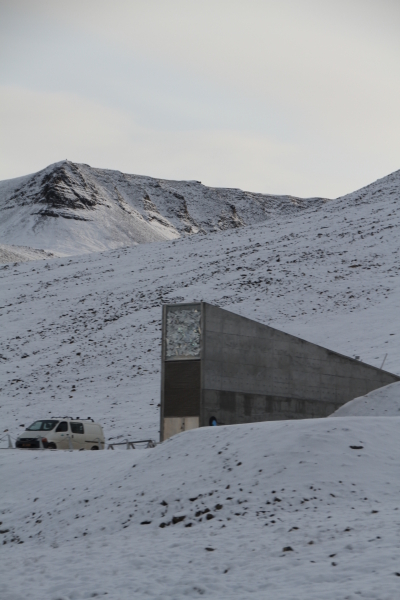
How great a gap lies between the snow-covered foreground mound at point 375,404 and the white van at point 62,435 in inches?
350

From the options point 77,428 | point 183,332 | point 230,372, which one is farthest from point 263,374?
point 77,428

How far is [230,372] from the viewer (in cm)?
2425

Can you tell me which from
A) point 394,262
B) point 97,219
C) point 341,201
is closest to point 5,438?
point 394,262

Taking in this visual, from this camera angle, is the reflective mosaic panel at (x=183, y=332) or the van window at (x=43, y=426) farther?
the van window at (x=43, y=426)

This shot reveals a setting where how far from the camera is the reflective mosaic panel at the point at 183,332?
23.7 meters

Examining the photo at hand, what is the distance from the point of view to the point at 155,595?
412 inches

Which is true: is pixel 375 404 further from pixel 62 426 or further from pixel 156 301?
pixel 156 301

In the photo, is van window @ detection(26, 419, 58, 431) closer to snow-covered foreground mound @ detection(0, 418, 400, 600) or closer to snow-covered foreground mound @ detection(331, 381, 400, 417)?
snow-covered foreground mound @ detection(0, 418, 400, 600)

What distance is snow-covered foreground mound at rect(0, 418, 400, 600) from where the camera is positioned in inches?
420

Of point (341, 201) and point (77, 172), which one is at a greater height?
point (77, 172)

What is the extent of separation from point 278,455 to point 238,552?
3.98m

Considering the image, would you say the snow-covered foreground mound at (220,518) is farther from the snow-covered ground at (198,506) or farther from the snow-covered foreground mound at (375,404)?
the snow-covered foreground mound at (375,404)

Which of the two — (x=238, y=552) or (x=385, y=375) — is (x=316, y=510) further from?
(x=385, y=375)

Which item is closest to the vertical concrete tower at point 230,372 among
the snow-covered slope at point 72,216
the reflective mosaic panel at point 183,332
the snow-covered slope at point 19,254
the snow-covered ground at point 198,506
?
the reflective mosaic panel at point 183,332
